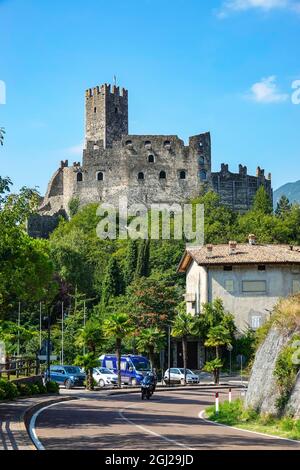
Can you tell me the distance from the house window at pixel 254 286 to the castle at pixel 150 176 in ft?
142

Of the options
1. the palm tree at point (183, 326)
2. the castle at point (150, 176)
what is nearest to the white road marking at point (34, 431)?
the palm tree at point (183, 326)

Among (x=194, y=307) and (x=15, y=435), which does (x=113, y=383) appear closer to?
(x=194, y=307)

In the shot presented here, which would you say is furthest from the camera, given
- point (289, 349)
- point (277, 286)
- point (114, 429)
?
point (277, 286)

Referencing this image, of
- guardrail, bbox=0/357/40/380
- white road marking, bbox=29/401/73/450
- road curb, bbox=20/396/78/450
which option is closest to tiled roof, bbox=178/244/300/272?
guardrail, bbox=0/357/40/380

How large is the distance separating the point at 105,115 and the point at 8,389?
297 feet

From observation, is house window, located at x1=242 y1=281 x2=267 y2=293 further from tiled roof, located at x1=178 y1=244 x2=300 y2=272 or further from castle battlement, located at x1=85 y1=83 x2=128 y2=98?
castle battlement, located at x1=85 y1=83 x2=128 y2=98

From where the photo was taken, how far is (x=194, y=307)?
66.3 metres

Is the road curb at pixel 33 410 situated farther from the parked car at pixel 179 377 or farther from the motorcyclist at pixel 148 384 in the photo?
the parked car at pixel 179 377

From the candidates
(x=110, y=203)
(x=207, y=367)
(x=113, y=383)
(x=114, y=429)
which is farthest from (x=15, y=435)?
(x=110, y=203)

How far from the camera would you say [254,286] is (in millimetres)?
63562

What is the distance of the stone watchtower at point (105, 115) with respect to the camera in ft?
384

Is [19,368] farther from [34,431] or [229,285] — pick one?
[229,285]

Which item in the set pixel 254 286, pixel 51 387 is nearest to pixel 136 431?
pixel 51 387

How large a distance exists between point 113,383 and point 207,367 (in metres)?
6.85
